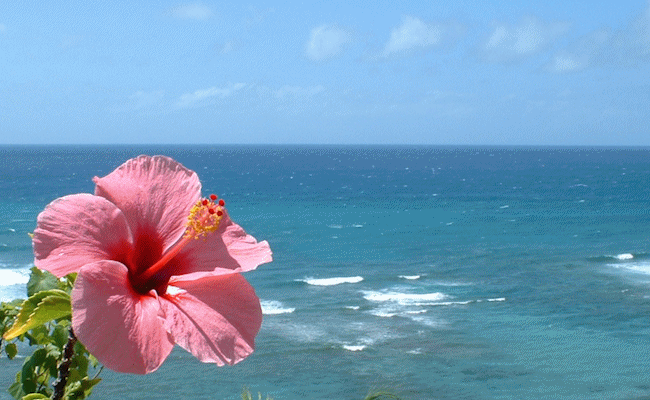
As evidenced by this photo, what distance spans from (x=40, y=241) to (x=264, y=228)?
61.2 metres

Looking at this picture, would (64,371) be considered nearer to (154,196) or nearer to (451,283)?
(154,196)

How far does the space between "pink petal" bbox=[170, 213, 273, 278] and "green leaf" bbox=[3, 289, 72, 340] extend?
0.20 m

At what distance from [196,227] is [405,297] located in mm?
37198

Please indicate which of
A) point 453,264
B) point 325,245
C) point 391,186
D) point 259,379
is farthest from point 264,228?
point 391,186

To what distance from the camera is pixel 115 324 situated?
3.69 ft

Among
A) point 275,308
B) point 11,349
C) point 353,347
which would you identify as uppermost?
point 11,349

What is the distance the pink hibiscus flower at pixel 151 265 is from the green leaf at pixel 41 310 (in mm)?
105

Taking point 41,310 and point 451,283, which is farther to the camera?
point 451,283

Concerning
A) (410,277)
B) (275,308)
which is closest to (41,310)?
(275,308)

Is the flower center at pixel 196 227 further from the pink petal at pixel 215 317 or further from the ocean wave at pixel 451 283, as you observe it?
the ocean wave at pixel 451 283

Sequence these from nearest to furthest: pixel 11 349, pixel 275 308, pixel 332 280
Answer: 1. pixel 11 349
2. pixel 275 308
3. pixel 332 280

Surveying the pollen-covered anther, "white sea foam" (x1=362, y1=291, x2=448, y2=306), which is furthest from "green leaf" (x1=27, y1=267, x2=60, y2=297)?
"white sea foam" (x1=362, y1=291, x2=448, y2=306)

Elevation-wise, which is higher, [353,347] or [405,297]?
[405,297]

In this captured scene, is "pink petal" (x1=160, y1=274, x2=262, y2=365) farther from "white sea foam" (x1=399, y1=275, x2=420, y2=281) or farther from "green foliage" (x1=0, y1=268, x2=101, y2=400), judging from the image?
"white sea foam" (x1=399, y1=275, x2=420, y2=281)
